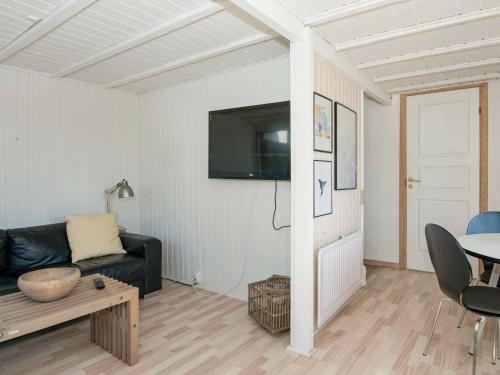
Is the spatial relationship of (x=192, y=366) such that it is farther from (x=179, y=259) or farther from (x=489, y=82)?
(x=489, y=82)

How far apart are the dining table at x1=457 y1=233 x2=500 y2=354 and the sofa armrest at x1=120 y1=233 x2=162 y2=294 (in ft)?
8.57

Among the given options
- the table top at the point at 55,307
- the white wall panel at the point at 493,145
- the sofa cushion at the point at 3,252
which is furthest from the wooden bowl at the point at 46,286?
the white wall panel at the point at 493,145

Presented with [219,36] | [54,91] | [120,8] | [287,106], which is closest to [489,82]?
[287,106]

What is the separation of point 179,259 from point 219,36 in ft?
7.97

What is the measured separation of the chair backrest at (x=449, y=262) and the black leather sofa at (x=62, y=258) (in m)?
2.47

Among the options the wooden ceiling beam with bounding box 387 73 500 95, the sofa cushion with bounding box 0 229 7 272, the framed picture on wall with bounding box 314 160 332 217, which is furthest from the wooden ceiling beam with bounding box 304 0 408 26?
the sofa cushion with bounding box 0 229 7 272

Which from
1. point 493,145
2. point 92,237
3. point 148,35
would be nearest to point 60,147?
point 92,237

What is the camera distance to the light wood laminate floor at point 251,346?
2.17 metres

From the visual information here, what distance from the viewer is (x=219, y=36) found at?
2.62 meters

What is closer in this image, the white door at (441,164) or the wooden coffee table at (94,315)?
the wooden coffee table at (94,315)

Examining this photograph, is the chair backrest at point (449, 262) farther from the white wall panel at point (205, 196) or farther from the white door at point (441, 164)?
the white door at point (441, 164)

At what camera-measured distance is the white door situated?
12.7 feet

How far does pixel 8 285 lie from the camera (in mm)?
2553

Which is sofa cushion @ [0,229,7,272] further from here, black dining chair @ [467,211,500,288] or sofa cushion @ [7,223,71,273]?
black dining chair @ [467,211,500,288]
